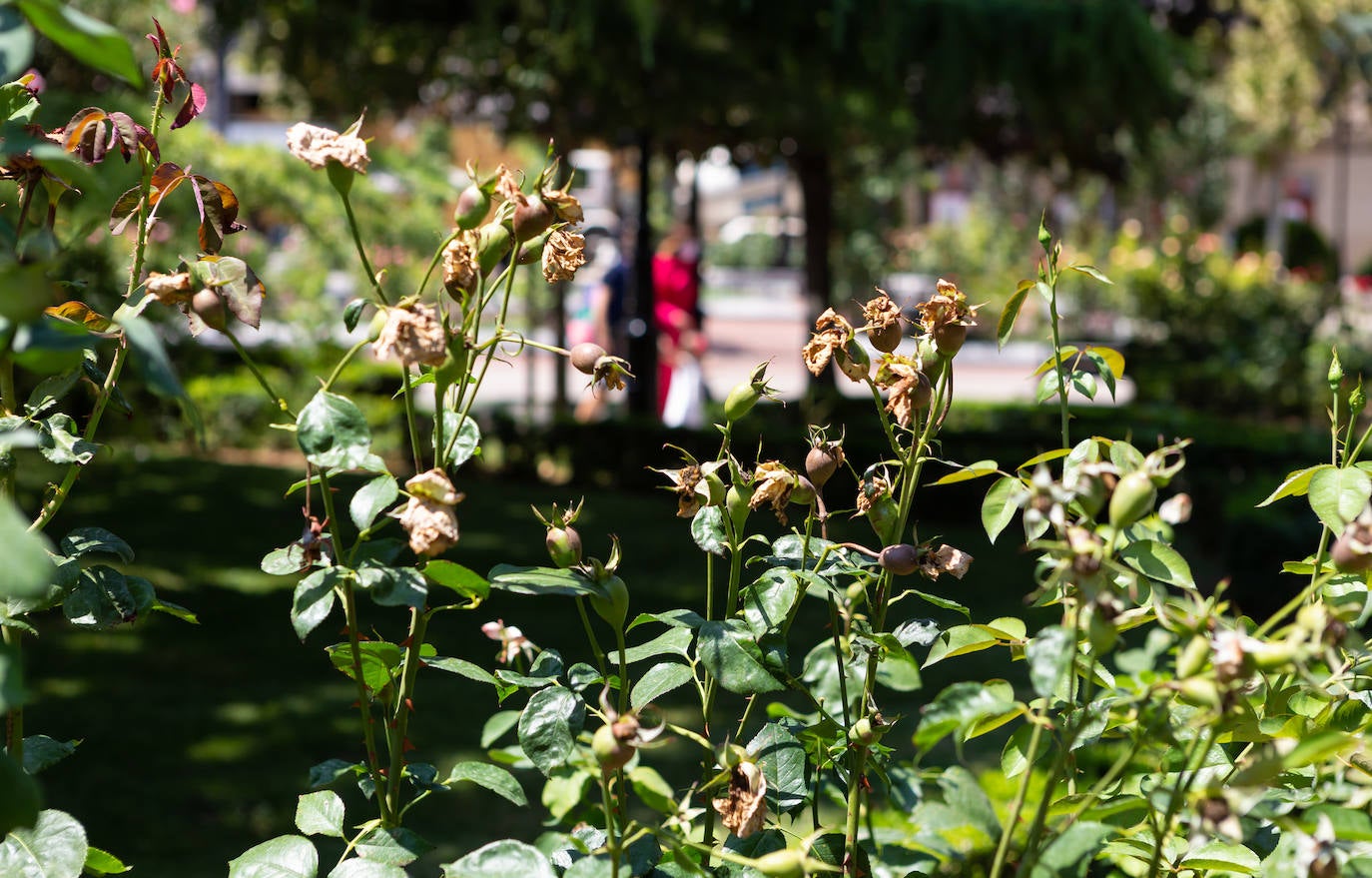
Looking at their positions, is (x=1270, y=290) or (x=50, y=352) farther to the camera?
(x=1270, y=290)

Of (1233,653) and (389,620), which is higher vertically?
(1233,653)

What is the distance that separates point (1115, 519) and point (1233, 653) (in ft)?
0.32

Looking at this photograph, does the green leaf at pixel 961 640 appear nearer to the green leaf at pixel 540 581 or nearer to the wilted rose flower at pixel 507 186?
the green leaf at pixel 540 581

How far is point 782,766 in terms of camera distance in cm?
92

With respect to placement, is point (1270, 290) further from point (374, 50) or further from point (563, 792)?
point (563, 792)

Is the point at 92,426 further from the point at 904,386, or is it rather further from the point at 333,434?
the point at 904,386

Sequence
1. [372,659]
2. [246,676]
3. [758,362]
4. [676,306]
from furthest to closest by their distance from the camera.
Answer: [758,362] < [676,306] < [246,676] < [372,659]

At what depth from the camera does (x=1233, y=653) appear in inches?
25.5

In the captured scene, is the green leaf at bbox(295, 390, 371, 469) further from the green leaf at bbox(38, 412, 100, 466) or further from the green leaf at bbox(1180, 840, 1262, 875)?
the green leaf at bbox(1180, 840, 1262, 875)

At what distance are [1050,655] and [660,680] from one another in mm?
314

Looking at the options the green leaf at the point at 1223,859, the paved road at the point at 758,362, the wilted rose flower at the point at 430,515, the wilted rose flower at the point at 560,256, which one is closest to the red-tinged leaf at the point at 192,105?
the wilted rose flower at the point at 560,256

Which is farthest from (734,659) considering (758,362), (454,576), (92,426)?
(758,362)

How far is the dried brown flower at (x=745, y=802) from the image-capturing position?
0.80 m

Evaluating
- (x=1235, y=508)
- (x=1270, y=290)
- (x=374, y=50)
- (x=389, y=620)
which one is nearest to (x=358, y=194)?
(x=374, y=50)
